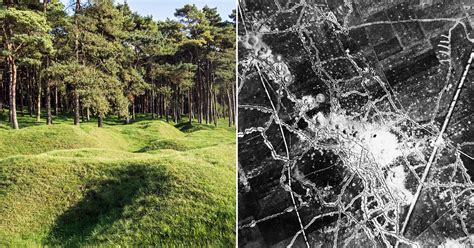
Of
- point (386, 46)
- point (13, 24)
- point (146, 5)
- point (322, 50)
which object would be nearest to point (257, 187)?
point (322, 50)

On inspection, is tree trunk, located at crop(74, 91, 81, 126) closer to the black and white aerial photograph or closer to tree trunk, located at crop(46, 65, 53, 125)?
tree trunk, located at crop(46, 65, 53, 125)

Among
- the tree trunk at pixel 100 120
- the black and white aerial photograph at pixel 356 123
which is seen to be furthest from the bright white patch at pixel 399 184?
the tree trunk at pixel 100 120

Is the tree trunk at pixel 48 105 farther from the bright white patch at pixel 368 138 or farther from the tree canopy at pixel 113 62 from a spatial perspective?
the bright white patch at pixel 368 138

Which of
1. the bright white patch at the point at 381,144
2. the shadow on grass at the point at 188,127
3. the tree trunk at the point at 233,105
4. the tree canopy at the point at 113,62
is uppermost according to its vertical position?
the tree canopy at the point at 113,62

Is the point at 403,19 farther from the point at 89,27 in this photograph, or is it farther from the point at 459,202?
the point at 89,27

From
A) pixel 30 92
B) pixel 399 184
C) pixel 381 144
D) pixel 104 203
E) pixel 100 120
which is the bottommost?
pixel 104 203

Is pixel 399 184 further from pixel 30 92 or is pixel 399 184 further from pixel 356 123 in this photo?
pixel 30 92

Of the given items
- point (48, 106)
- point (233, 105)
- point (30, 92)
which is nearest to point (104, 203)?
point (48, 106)
